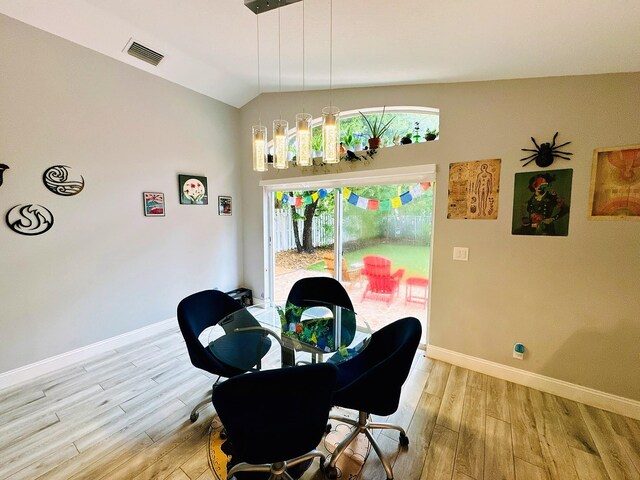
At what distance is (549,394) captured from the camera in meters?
2.21

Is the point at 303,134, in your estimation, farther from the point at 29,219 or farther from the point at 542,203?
the point at 29,219

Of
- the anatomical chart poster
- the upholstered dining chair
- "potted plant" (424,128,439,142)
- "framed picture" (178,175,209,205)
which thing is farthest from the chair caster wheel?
"framed picture" (178,175,209,205)

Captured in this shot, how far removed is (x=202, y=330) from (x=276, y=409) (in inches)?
51.1

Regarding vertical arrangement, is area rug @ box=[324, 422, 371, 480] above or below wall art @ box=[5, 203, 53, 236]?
below

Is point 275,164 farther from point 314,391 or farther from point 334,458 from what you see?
point 334,458

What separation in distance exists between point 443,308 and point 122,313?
3.54 meters

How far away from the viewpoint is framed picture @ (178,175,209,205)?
135 inches

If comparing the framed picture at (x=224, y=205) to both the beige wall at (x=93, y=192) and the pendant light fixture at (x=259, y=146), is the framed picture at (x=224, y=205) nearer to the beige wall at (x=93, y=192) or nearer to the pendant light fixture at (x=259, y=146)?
the beige wall at (x=93, y=192)

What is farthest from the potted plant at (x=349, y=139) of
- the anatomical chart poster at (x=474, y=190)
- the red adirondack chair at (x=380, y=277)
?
the red adirondack chair at (x=380, y=277)

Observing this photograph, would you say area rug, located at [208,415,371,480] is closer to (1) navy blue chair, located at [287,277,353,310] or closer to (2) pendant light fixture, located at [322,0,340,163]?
(1) navy blue chair, located at [287,277,353,310]

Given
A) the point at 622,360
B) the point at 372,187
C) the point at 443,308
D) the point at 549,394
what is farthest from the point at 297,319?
the point at 622,360

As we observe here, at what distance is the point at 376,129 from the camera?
302 cm

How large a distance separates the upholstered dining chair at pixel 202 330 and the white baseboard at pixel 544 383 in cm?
189

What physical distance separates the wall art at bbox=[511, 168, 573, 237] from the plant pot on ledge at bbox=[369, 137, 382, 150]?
1339 millimetres
